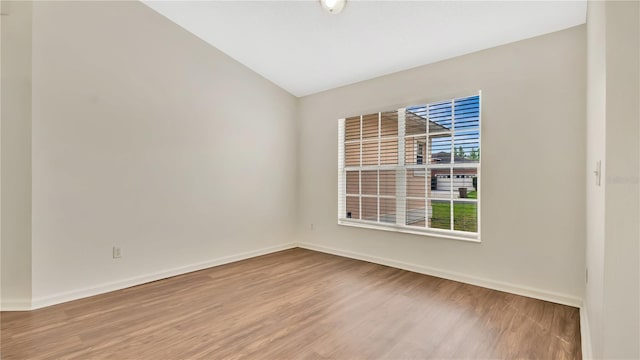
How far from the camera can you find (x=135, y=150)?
3.21 metres

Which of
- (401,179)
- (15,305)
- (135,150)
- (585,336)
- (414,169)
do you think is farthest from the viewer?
(401,179)

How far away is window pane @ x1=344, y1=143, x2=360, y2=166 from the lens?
4.39 meters

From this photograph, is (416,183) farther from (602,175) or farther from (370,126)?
(602,175)

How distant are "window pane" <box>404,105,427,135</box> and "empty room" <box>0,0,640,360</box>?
A: 0.03 meters

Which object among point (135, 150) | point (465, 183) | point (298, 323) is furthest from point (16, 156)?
point (465, 183)

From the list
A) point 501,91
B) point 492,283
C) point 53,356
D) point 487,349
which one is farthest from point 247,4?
point 492,283

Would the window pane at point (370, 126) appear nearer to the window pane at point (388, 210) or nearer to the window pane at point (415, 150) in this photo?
the window pane at point (415, 150)

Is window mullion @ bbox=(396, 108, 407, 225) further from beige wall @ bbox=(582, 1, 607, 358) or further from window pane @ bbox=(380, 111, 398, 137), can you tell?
beige wall @ bbox=(582, 1, 607, 358)

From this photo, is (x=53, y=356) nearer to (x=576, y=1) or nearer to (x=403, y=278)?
(x=403, y=278)

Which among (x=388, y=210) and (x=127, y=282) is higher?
(x=388, y=210)

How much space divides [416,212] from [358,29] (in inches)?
89.5

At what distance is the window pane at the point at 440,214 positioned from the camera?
3443 millimetres

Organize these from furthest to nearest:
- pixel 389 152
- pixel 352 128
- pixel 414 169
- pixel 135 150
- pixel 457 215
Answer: pixel 352 128 < pixel 389 152 < pixel 414 169 < pixel 457 215 < pixel 135 150

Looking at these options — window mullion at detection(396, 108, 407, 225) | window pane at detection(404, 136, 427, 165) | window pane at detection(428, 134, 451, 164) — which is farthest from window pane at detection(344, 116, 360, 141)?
window pane at detection(428, 134, 451, 164)
